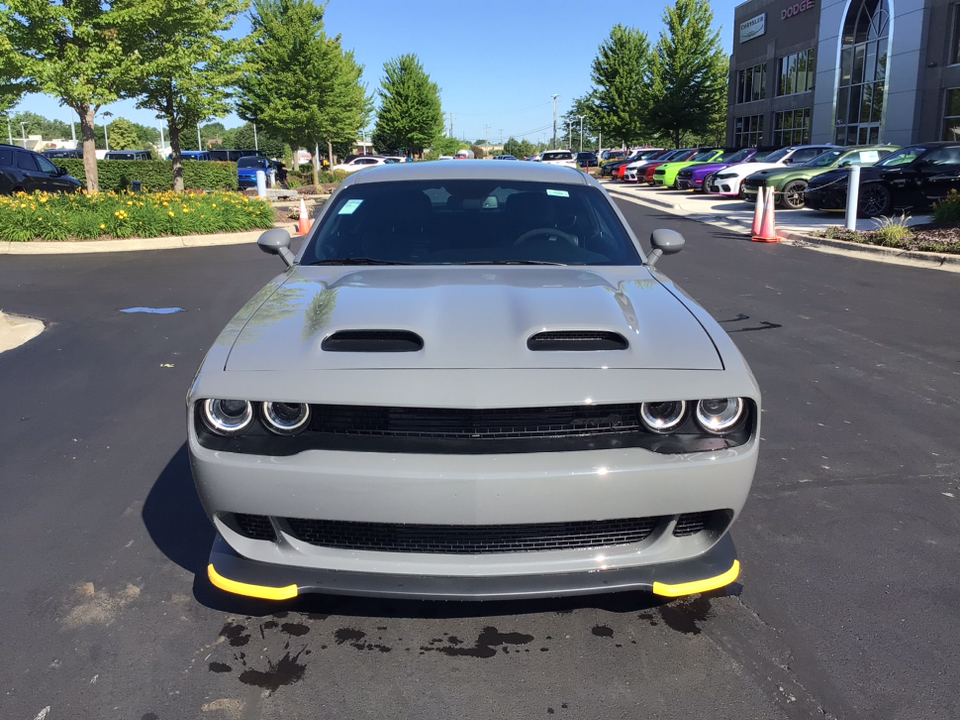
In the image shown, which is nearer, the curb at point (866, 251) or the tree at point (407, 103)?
the curb at point (866, 251)

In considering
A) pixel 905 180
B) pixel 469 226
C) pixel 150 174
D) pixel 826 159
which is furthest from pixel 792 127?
pixel 469 226

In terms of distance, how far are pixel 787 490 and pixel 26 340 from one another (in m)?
6.65

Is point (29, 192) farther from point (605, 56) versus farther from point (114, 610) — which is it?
point (605, 56)

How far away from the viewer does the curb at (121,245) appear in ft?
44.6

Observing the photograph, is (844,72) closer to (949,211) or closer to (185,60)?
(949,211)

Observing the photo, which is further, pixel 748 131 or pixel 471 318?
pixel 748 131

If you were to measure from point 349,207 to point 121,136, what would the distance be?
10996cm

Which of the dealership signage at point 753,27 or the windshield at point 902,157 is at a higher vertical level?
the dealership signage at point 753,27

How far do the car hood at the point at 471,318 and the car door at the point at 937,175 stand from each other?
51.3 ft

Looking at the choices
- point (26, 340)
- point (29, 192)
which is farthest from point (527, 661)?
point (29, 192)

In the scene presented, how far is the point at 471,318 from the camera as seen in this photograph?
2721mm

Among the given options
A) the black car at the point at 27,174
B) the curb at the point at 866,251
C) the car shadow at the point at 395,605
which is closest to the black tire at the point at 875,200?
the curb at the point at 866,251

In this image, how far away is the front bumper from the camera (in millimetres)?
2365

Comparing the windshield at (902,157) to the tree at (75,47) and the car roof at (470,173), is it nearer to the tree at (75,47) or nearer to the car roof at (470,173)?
the car roof at (470,173)
